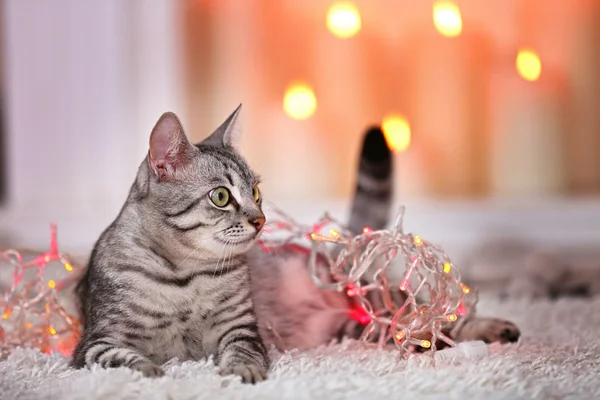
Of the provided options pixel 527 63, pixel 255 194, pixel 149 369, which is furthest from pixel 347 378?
pixel 527 63

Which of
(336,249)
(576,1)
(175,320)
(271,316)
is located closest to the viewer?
→ (175,320)

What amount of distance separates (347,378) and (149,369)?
0.84 feet

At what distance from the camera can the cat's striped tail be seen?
1.38 meters

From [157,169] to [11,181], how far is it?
1853mm

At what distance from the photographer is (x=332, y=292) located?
123cm

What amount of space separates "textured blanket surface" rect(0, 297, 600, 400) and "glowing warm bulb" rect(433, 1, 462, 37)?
1.63m

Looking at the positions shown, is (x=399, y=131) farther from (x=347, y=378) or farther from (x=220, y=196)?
(x=347, y=378)

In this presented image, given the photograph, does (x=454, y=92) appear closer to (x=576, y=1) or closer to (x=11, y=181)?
(x=576, y=1)

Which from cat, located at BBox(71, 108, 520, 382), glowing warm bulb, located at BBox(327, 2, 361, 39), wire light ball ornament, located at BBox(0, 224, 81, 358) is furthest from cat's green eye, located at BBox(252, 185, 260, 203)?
glowing warm bulb, located at BBox(327, 2, 361, 39)

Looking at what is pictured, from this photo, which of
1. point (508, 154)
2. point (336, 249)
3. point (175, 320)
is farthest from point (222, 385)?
point (508, 154)

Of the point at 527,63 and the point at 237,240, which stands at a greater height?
the point at 527,63

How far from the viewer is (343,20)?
101 inches

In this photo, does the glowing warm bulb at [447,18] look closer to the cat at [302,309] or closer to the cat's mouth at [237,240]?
the cat at [302,309]

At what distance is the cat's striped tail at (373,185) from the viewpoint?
4.51ft
